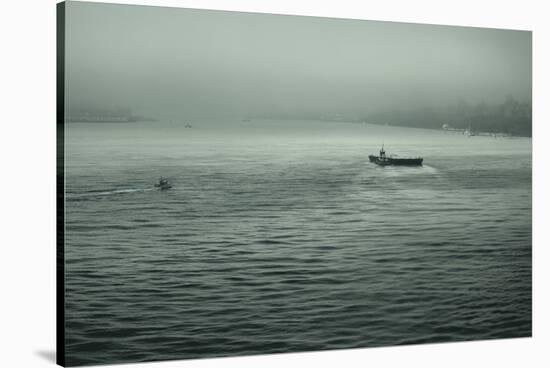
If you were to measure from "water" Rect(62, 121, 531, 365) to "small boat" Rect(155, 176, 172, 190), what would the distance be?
54mm

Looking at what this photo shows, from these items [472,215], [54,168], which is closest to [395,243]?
[472,215]

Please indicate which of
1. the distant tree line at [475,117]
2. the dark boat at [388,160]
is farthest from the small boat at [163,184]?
the distant tree line at [475,117]

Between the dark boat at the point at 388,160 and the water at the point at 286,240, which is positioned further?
the dark boat at the point at 388,160

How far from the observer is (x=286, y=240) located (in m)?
9.72

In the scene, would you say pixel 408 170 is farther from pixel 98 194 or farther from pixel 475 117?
pixel 98 194

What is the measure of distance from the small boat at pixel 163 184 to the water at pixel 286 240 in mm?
54

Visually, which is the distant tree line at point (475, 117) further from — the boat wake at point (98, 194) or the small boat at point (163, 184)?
the boat wake at point (98, 194)

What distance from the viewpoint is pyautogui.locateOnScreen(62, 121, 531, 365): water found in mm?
9109

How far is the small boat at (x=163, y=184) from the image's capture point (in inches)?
368

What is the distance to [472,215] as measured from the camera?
10.5 meters

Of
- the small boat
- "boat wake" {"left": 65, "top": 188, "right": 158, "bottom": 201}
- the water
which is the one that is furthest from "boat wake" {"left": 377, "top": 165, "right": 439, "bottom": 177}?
"boat wake" {"left": 65, "top": 188, "right": 158, "bottom": 201}

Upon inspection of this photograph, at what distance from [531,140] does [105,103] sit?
449cm

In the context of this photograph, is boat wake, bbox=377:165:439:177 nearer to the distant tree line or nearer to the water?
the water

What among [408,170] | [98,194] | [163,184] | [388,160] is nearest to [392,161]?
[388,160]
